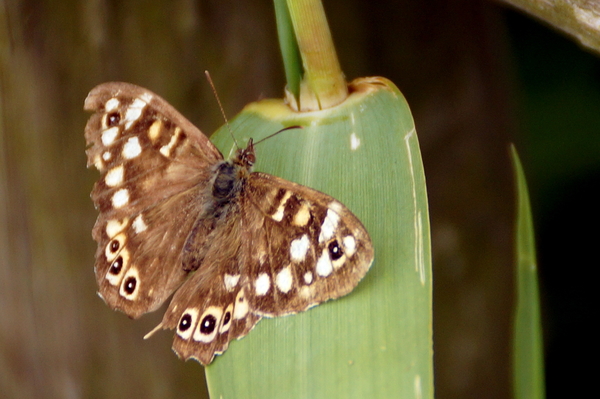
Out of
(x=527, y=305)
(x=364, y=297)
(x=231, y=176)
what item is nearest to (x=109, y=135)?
(x=231, y=176)

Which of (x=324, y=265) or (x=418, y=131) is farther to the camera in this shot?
(x=418, y=131)

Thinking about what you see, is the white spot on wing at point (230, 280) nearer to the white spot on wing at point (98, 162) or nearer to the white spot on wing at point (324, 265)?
the white spot on wing at point (324, 265)

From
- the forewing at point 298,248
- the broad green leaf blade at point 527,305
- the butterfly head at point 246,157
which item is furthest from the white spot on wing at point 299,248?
A: the broad green leaf blade at point 527,305

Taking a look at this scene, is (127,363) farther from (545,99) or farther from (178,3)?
(545,99)

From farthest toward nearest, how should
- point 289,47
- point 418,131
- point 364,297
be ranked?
point 418,131
point 289,47
point 364,297

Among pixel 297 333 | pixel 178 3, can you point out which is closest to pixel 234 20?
pixel 178 3

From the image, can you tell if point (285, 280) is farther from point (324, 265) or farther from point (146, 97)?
point (146, 97)
